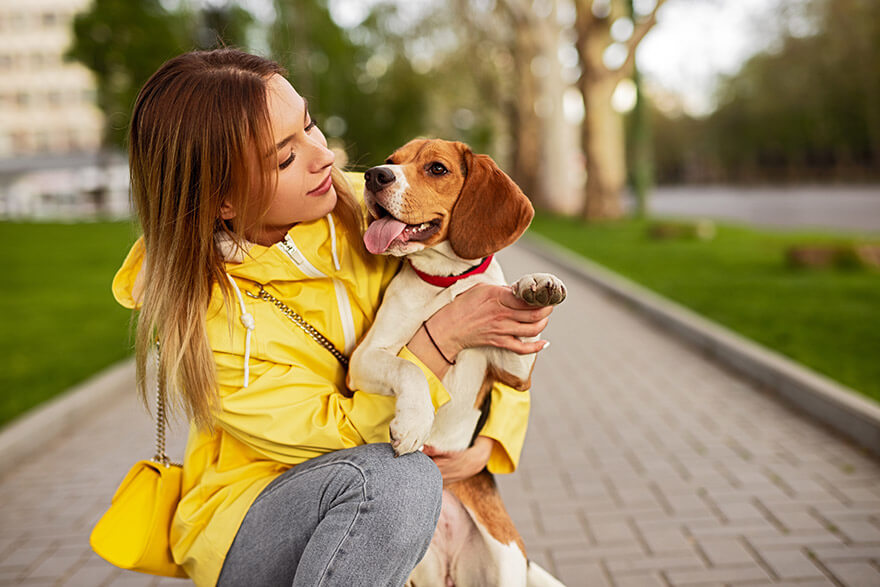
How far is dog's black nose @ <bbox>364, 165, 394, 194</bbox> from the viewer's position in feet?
7.28

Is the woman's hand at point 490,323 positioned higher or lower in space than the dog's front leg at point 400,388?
higher

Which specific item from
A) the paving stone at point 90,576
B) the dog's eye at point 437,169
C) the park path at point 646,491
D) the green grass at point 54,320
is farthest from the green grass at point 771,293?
the green grass at point 54,320

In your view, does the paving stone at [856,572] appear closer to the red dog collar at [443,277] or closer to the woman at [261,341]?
the woman at [261,341]

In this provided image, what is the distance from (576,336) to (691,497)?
14.7 ft

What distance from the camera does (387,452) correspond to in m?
1.98

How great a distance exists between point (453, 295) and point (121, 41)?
3710 cm

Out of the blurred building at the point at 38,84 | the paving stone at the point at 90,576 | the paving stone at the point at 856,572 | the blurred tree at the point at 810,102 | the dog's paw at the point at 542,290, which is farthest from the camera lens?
the blurred building at the point at 38,84

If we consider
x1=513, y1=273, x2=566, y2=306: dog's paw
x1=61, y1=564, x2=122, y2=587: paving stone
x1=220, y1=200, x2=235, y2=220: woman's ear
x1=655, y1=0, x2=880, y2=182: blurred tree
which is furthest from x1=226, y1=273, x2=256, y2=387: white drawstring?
x1=655, y1=0, x2=880, y2=182: blurred tree

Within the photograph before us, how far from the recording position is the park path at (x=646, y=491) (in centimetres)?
342

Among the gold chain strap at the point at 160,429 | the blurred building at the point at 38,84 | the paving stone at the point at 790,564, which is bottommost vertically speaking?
the paving stone at the point at 790,564

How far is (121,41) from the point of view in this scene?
3403cm

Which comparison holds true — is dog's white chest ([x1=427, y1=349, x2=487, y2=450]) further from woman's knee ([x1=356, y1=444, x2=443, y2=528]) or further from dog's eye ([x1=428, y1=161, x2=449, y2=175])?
dog's eye ([x1=428, y1=161, x2=449, y2=175])

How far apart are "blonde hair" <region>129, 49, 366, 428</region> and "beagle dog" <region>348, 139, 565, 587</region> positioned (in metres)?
0.41

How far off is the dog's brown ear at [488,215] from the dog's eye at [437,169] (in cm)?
10
